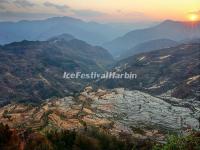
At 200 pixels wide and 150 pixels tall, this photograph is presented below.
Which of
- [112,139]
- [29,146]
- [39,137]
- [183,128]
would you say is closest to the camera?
[29,146]

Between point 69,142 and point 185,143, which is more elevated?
point 185,143

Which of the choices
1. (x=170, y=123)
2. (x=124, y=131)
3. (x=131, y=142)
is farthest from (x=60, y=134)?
(x=170, y=123)

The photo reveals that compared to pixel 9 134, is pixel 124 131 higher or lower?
lower

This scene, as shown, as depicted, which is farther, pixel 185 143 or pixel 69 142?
pixel 69 142

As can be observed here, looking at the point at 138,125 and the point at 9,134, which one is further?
the point at 138,125

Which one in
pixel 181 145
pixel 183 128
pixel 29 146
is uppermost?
pixel 181 145

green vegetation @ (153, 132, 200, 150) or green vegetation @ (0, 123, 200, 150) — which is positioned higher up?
green vegetation @ (153, 132, 200, 150)

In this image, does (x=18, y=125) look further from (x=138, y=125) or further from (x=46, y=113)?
(x=138, y=125)

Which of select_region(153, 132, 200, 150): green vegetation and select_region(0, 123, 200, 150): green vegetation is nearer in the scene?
select_region(153, 132, 200, 150): green vegetation

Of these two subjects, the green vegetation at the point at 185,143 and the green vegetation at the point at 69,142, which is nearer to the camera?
the green vegetation at the point at 185,143

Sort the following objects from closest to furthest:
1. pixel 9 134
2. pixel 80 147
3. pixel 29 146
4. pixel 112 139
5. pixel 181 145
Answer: pixel 181 145, pixel 9 134, pixel 29 146, pixel 80 147, pixel 112 139

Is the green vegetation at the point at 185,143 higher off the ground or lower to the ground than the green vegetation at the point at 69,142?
higher
